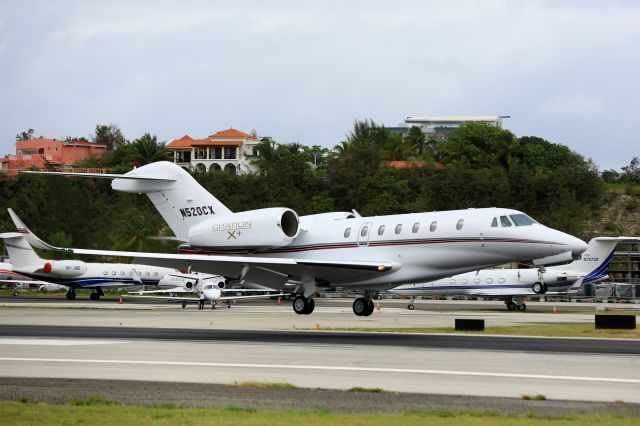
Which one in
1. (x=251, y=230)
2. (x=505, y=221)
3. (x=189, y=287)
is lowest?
(x=189, y=287)

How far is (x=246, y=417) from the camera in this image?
12.8 metres

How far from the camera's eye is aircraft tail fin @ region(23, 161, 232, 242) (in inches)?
1521

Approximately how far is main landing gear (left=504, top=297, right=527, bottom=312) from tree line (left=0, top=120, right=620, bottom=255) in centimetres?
2781

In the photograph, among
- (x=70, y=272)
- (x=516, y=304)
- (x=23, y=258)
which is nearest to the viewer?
(x=516, y=304)

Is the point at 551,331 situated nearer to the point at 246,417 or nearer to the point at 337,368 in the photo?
the point at 337,368

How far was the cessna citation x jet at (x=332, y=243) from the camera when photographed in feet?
105

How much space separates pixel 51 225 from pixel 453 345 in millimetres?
74917

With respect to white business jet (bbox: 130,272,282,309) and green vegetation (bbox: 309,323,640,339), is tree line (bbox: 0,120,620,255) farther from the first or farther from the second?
green vegetation (bbox: 309,323,640,339)

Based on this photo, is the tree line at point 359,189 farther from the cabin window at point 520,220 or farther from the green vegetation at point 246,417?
the green vegetation at point 246,417

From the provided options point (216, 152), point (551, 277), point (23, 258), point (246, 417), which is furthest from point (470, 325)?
point (216, 152)

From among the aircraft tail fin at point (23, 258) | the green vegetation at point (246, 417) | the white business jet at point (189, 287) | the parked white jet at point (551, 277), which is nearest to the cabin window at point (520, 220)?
the green vegetation at point (246, 417)

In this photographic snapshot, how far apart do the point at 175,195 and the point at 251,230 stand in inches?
167

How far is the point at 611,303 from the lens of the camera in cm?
6388

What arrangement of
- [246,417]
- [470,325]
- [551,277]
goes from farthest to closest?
1. [551,277]
2. [470,325]
3. [246,417]
